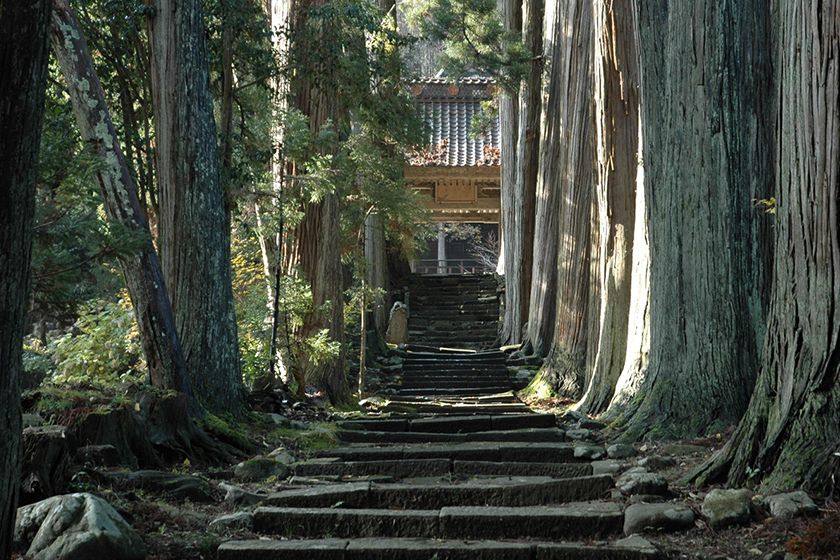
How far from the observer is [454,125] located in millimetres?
30344

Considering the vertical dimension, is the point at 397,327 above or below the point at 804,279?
below

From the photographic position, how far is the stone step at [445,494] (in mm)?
6254

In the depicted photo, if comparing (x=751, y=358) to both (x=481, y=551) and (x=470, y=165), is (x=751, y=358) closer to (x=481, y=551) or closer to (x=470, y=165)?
(x=481, y=551)

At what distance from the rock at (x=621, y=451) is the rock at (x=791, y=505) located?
2.53 meters

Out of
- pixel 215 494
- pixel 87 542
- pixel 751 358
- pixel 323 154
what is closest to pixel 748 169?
pixel 751 358

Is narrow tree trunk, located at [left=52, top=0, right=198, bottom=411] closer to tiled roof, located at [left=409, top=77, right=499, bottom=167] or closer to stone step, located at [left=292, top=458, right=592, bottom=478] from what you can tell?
stone step, located at [left=292, top=458, right=592, bottom=478]

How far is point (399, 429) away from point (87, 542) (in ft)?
19.8

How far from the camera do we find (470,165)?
28.3 meters

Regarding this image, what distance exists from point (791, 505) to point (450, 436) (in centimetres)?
485

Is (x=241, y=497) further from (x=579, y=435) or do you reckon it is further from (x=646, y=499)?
(x=579, y=435)

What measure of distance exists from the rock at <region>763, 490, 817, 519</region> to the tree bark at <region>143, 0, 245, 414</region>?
530cm

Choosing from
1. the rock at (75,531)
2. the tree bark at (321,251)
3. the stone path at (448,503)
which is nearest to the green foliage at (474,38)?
the tree bark at (321,251)

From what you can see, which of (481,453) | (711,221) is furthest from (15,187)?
(711,221)

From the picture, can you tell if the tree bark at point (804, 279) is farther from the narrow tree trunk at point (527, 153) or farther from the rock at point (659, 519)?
the narrow tree trunk at point (527, 153)
